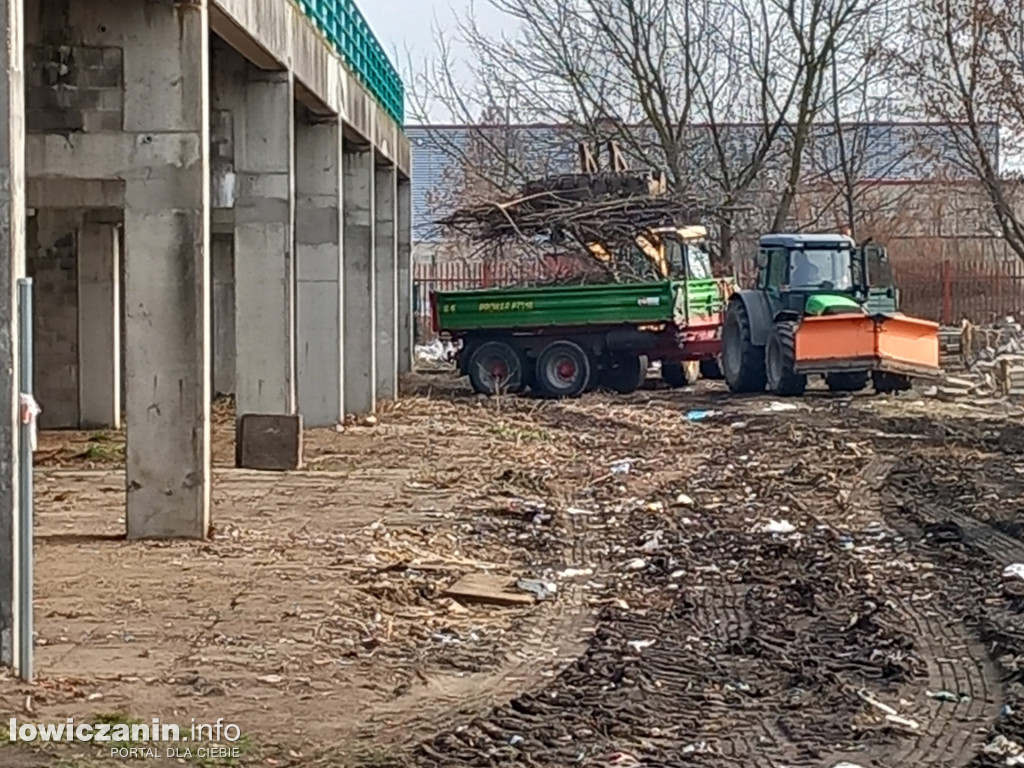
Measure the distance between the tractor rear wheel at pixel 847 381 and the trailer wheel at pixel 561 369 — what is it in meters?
3.86

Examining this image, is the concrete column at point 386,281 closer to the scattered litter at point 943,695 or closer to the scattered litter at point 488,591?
the scattered litter at point 488,591

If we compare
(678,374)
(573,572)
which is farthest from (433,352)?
(573,572)

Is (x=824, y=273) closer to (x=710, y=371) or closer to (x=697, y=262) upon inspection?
(x=697, y=262)

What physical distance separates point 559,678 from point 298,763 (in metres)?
1.80

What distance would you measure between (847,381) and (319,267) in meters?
9.72

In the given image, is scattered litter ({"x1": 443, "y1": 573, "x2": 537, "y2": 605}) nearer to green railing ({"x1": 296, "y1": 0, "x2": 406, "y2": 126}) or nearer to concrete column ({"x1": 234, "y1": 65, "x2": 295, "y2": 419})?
concrete column ({"x1": 234, "y1": 65, "x2": 295, "y2": 419})

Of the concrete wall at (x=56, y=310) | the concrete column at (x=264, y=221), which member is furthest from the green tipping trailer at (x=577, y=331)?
the concrete column at (x=264, y=221)

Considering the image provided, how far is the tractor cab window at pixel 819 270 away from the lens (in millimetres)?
26297

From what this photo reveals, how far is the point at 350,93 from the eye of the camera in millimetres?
21828

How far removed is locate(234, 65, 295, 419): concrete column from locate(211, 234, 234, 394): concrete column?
37.8ft

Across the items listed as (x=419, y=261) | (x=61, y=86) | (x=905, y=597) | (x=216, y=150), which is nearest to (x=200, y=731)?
(x=905, y=597)

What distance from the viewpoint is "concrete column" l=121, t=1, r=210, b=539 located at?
38.8ft

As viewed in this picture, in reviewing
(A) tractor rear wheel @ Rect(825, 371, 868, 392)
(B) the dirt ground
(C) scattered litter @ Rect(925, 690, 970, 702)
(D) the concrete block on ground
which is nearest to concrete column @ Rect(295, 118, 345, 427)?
(B) the dirt ground

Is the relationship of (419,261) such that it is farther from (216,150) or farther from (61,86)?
(61,86)
